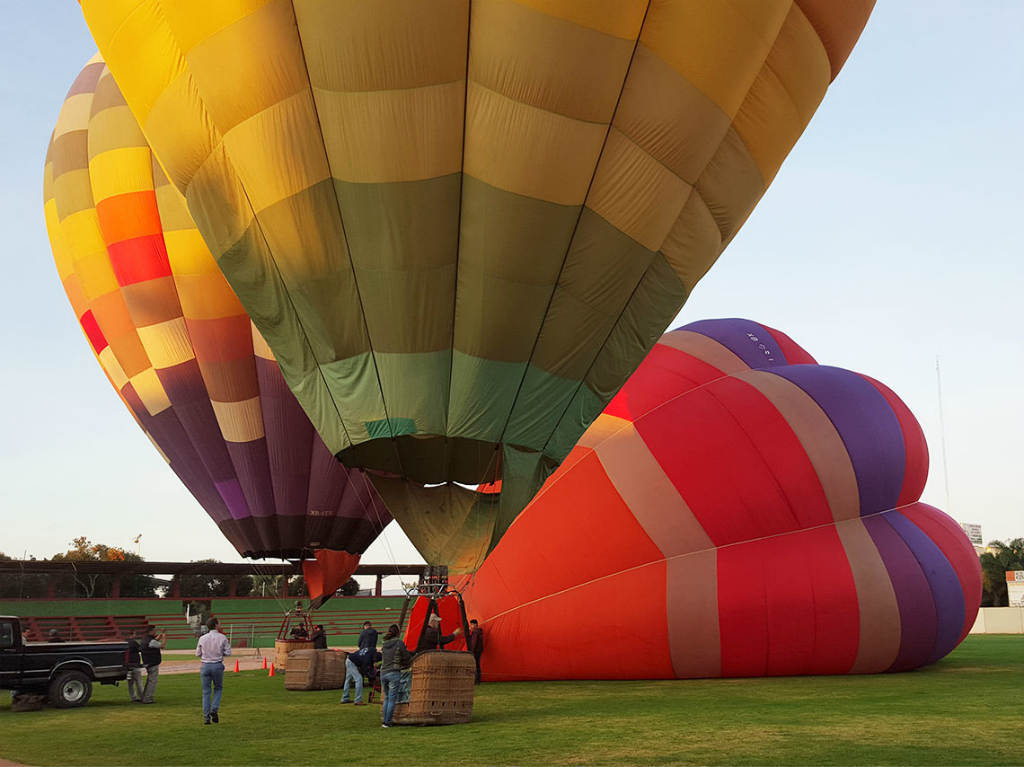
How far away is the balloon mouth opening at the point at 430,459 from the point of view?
9320 mm

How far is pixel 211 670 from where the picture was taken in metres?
8.82

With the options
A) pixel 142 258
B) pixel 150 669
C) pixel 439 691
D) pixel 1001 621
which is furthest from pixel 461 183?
pixel 1001 621

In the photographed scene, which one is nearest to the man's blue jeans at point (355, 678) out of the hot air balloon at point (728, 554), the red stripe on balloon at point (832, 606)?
the hot air balloon at point (728, 554)

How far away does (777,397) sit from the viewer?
12.9m

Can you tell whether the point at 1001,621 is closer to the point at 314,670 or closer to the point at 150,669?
the point at 314,670

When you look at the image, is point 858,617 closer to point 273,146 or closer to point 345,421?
point 345,421

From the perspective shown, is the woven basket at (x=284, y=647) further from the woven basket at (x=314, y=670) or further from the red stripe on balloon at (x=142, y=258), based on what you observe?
the red stripe on balloon at (x=142, y=258)

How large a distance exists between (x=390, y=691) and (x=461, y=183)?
4.77 meters

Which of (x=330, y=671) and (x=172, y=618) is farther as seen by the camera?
(x=172, y=618)

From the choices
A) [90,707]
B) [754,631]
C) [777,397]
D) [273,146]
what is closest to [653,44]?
[273,146]

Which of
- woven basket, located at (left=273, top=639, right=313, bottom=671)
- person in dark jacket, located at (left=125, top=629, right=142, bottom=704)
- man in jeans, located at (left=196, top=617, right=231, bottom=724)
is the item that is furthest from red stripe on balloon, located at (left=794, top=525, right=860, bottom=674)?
woven basket, located at (left=273, top=639, right=313, bottom=671)

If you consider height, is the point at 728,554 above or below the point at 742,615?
above

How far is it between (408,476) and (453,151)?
132 inches

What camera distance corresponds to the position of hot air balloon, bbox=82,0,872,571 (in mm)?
8430
